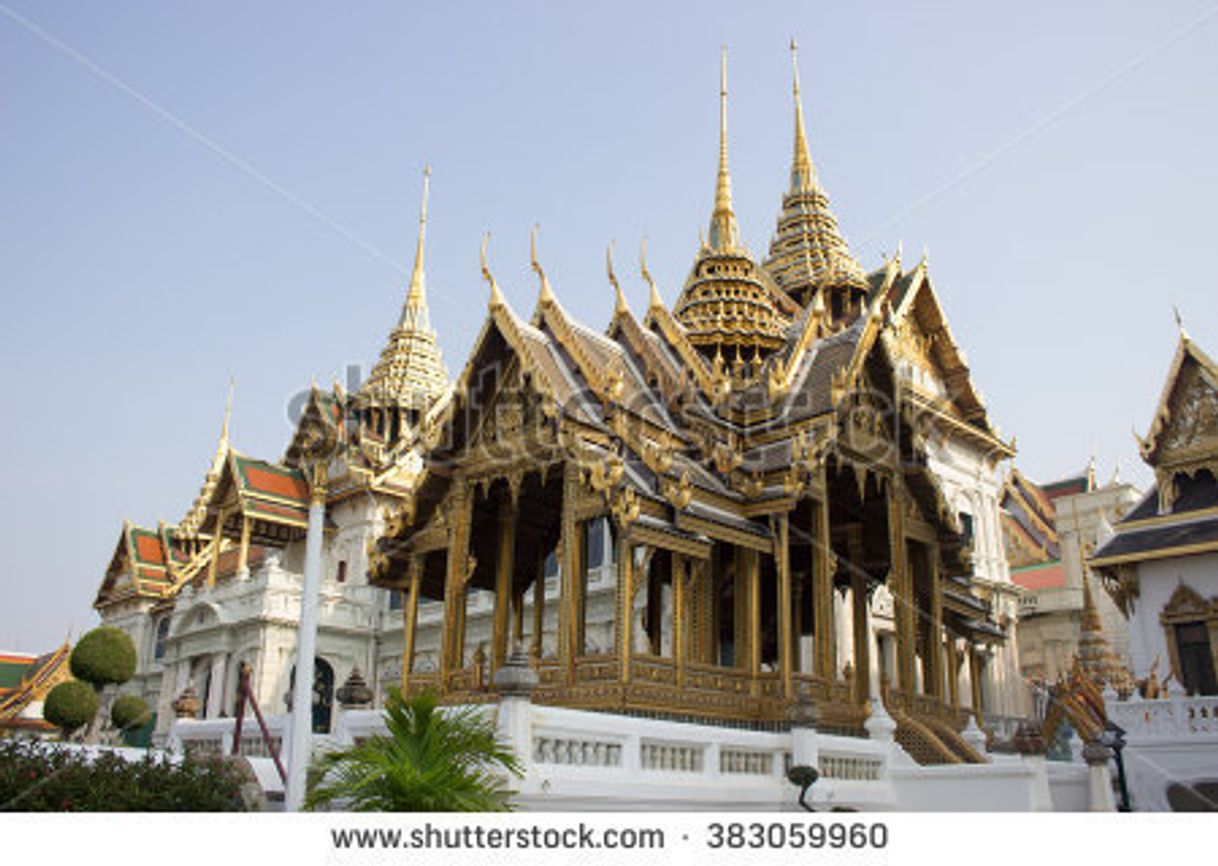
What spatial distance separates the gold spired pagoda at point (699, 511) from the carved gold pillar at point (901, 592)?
0.03 m

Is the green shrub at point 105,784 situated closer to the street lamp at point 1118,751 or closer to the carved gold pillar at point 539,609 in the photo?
the carved gold pillar at point 539,609

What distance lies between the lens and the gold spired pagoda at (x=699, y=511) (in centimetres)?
1038

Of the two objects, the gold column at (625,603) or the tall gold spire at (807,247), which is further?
the tall gold spire at (807,247)

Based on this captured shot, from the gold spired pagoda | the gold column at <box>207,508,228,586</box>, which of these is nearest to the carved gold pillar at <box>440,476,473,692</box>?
the gold spired pagoda

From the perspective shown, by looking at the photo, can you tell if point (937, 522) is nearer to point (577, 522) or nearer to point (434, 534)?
point (577, 522)

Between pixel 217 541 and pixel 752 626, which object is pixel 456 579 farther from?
pixel 217 541

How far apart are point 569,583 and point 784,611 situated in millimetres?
2436

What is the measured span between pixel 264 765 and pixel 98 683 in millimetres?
19405

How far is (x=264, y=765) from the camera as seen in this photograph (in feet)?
30.3

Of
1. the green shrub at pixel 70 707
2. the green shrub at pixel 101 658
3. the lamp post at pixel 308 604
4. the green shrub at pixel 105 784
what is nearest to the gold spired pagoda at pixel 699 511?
the green shrub at pixel 105 784

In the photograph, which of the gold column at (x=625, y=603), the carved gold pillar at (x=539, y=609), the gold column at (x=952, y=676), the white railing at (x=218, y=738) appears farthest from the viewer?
the gold column at (x=952, y=676)

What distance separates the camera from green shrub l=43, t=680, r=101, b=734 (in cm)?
2223

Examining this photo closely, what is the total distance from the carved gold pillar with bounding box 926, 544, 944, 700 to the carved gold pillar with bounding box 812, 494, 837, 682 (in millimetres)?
2282

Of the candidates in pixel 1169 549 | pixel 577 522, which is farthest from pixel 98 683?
pixel 1169 549
